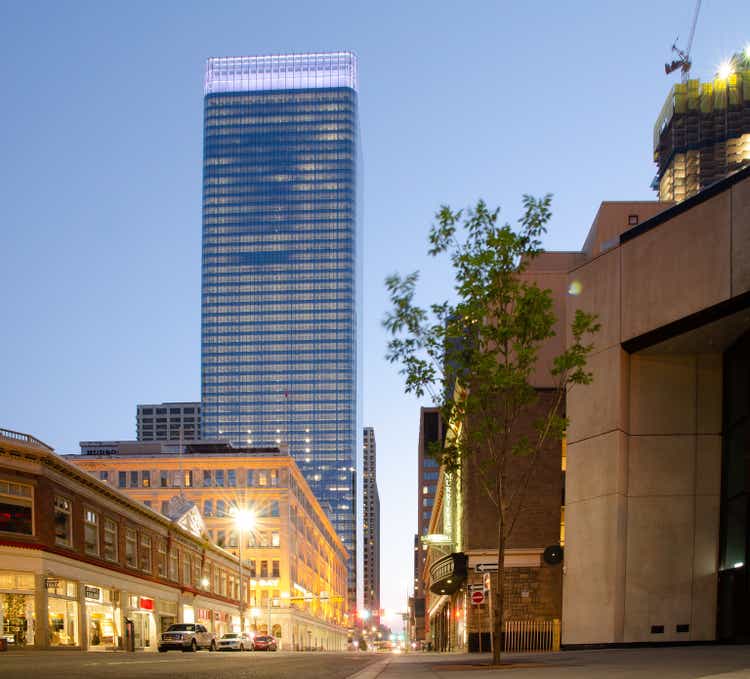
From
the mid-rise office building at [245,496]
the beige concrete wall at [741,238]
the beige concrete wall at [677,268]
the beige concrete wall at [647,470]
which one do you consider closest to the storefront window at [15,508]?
the beige concrete wall at [647,470]

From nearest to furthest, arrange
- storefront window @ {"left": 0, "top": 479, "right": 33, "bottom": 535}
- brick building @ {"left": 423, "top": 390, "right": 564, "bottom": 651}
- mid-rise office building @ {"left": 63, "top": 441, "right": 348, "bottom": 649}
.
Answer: storefront window @ {"left": 0, "top": 479, "right": 33, "bottom": 535}
brick building @ {"left": 423, "top": 390, "right": 564, "bottom": 651}
mid-rise office building @ {"left": 63, "top": 441, "right": 348, "bottom": 649}

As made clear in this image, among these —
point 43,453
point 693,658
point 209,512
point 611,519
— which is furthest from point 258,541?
point 693,658

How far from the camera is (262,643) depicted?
5478 cm

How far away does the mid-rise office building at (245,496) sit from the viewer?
10981cm

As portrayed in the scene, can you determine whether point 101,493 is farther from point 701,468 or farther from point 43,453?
point 701,468

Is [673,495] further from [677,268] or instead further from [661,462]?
[677,268]

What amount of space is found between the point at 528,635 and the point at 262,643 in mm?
20081

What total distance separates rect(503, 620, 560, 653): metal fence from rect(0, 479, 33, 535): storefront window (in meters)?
23.7

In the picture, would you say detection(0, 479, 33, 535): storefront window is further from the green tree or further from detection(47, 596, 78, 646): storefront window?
the green tree

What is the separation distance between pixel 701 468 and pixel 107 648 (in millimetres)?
36112

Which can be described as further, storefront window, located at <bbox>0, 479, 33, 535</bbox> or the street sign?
storefront window, located at <bbox>0, 479, 33, 535</bbox>

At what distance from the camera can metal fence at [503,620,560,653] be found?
135 ft

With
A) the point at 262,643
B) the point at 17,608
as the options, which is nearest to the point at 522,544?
the point at 262,643

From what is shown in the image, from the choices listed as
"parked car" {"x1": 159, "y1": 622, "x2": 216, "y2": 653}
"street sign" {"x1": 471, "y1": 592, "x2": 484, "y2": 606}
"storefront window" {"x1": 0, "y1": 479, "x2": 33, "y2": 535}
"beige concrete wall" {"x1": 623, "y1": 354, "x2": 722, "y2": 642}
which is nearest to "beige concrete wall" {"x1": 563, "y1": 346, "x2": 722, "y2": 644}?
"beige concrete wall" {"x1": 623, "y1": 354, "x2": 722, "y2": 642}
